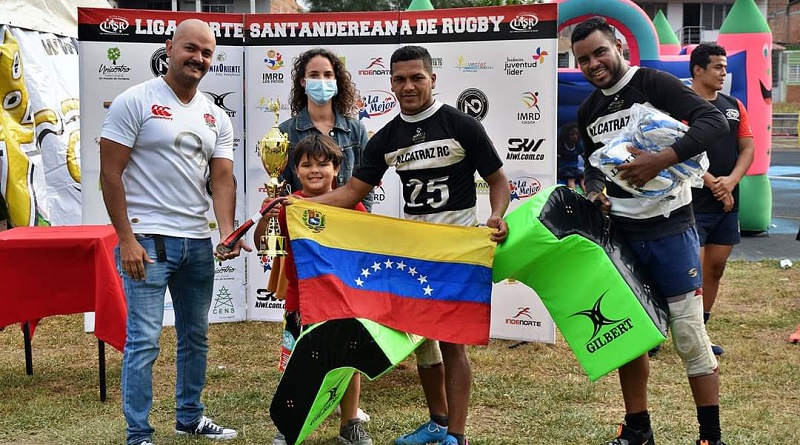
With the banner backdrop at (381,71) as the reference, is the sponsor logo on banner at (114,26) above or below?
above

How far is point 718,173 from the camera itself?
6277 millimetres

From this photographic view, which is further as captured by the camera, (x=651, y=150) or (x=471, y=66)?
(x=471, y=66)

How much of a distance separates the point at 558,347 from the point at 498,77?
216 centimetres

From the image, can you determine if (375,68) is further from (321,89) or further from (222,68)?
(321,89)

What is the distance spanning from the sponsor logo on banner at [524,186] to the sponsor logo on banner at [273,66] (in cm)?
210

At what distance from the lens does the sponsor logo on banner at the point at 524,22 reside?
6.34 metres

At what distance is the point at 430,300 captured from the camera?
13.6ft

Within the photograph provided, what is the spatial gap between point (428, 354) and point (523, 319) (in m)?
2.44

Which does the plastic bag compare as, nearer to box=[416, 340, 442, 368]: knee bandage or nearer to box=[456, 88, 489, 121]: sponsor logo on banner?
box=[416, 340, 442, 368]: knee bandage

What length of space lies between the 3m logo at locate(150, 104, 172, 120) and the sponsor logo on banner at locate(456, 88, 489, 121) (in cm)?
295

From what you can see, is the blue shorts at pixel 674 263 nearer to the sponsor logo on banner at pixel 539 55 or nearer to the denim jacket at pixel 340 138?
the denim jacket at pixel 340 138

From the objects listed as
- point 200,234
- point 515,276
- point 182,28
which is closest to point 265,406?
point 200,234

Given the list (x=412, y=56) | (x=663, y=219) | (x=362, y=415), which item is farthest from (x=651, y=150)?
→ (x=362, y=415)

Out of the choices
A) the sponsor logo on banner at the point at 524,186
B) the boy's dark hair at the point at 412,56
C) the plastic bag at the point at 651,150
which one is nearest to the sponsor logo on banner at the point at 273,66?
the sponsor logo on banner at the point at 524,186
